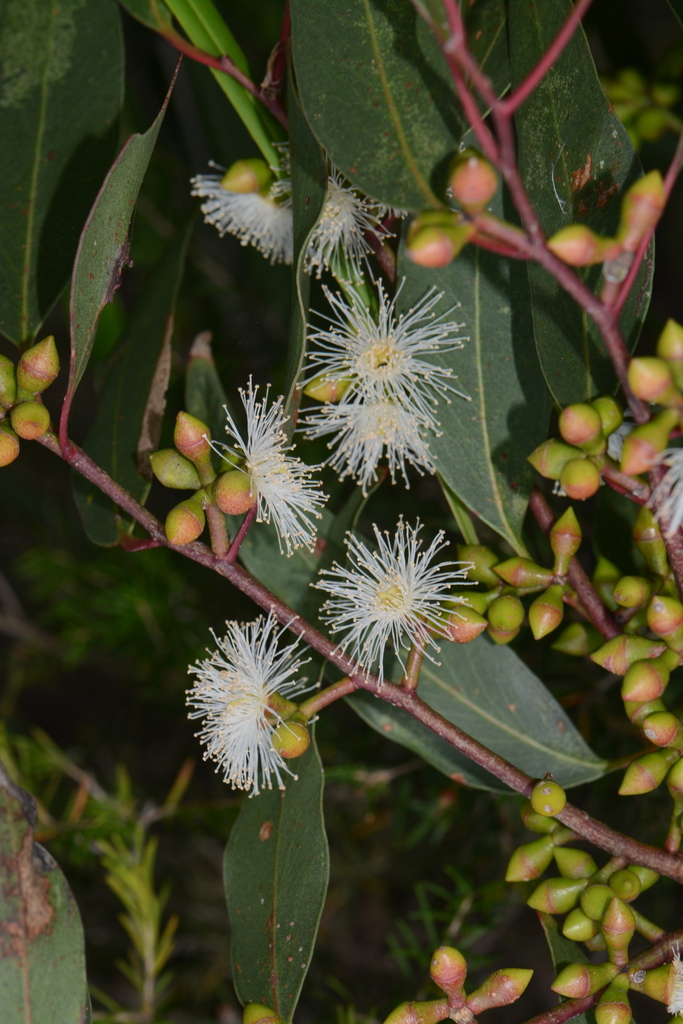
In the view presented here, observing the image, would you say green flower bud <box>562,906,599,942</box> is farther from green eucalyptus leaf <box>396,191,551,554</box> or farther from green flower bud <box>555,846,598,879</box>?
green eucalyptus leaf <box>396,191,551,554</box>

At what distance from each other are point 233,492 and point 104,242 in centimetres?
26

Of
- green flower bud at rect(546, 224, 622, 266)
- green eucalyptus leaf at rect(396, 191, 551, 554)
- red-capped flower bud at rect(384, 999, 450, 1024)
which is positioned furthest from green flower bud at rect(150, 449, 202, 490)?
red-capped flower bud at rect(384, 999, 450, 1024)

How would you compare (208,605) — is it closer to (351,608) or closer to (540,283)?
(351,608)

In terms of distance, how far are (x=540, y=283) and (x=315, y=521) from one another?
0.35m

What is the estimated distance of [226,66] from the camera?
0.78m

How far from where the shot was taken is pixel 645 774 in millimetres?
668

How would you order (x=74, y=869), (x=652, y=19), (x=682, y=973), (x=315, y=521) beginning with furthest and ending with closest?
(x=652, y=19) → (x=74, y=869) → (x=315, y=521) → (x=682, y=973)

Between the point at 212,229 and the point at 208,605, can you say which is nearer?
the point at 208,605

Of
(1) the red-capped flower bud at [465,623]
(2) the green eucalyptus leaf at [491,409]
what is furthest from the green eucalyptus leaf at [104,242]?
(1) the red-capped flower bud at [465,623]

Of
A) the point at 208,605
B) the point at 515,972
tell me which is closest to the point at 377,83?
the point at 515,972

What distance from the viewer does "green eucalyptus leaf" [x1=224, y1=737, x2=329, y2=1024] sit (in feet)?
2.43

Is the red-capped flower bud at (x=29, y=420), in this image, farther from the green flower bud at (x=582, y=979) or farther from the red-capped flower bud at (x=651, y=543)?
the green flower bud at (x=582, y=979)

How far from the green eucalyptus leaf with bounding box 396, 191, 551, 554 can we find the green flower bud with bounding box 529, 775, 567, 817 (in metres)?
0.24

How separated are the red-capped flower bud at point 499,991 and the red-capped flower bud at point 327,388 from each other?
1.76 feet
